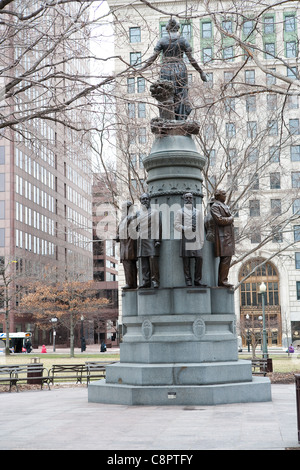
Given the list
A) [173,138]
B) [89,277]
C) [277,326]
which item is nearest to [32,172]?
[89,277]

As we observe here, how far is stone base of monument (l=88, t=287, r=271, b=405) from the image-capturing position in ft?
37.1

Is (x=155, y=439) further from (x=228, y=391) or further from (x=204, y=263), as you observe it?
(x=204, y=263)

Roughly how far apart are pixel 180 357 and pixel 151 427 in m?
3.28

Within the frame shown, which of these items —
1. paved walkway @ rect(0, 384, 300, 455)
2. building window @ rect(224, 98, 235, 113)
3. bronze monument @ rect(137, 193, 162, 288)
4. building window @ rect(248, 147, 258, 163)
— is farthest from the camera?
building window @ rect(248, 147, 258, 163)

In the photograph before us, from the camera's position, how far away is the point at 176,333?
1209 cm

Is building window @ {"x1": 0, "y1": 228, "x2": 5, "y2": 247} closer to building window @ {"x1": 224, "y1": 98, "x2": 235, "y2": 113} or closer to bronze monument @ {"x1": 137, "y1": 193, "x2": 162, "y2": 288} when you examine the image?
building window @ {"x1": 224, "y1": 98, "x2": 235, "y2": 113}

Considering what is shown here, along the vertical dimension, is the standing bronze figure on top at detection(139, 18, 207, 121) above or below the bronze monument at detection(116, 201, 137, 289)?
above

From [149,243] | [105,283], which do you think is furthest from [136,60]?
[105,283]

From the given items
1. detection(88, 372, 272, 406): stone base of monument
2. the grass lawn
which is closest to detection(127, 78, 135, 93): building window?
detection(88, 372, 272, 406): stone base of monument

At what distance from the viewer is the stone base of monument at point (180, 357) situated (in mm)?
11312

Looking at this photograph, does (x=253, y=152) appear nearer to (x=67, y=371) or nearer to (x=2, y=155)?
(x=67, y=371)

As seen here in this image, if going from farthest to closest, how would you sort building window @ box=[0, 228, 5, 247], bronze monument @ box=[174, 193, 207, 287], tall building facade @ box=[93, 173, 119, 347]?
building window @ box=[0, 228, 5, 247] < tall building facade @ box=[93, 173, 119, 347] < bronze monument @ box=[174, 193, 207, 287]

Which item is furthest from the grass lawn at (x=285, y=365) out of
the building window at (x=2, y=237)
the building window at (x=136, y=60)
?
the building window at (x=2, y=237)

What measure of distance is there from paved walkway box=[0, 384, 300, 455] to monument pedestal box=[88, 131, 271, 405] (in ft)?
1.18
